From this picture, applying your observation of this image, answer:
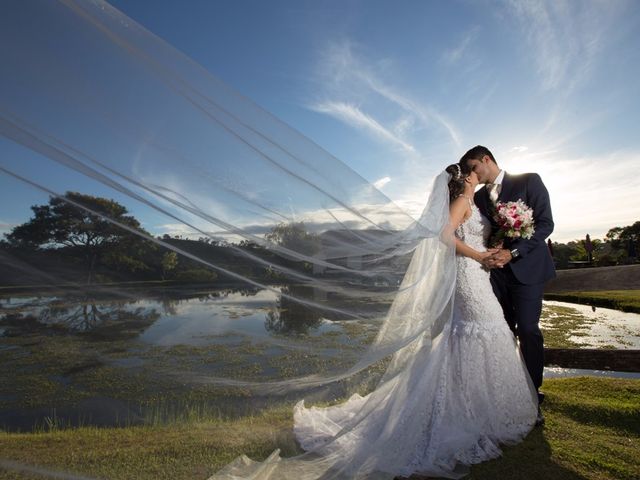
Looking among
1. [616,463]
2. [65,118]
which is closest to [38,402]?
[65,118]

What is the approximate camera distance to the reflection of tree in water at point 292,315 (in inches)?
115

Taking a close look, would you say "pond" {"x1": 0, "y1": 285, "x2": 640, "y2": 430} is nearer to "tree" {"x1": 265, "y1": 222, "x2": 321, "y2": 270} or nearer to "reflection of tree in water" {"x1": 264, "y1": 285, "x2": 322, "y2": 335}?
"reflection of tree in water" {"x1": 264, "y1": 285, "x2": 322, "y2": 335}

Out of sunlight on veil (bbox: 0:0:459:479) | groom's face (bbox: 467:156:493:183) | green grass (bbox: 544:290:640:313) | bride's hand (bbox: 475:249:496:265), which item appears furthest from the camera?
green grass (bbox: 544:290:640:313)

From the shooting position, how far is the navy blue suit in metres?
4.35

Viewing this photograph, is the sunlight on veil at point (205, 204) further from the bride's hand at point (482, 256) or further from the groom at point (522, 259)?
the groom at point (522, 259)

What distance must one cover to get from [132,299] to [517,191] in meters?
4.37

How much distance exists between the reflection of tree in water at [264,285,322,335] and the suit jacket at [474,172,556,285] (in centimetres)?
259

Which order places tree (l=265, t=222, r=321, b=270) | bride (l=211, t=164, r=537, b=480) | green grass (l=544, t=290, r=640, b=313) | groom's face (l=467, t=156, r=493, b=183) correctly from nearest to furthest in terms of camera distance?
Result: tree (l=265, t=222, r=321, b=270) → bride (l=211, t=164, r=537, b=480) → groom's face (l=467, t=156, r=493, b=183) → green grass (l=544, t=290, r=640, b=313)

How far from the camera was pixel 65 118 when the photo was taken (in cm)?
234

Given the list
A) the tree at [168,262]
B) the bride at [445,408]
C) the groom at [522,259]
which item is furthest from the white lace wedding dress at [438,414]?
the tree at [168,262]

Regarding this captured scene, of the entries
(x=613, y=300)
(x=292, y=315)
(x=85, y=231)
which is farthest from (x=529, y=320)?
(x=613, y=300)

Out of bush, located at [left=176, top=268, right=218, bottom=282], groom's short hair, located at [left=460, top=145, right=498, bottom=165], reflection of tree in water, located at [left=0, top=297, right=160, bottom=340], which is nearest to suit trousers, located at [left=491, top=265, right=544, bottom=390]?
groom's short hair, located at [left=460, top=145, right=498, bottom=165]

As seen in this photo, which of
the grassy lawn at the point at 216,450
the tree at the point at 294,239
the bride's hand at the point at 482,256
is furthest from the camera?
the bride's hand at the point at 482,256

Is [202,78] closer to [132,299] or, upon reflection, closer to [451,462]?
[132,299]
